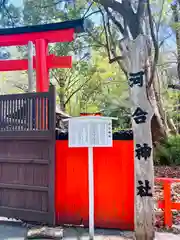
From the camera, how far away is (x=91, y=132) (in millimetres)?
3432

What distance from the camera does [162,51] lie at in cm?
1135

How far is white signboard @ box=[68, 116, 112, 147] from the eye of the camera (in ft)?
11.2

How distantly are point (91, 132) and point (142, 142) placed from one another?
28.0 inches

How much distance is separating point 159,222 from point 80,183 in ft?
4.37

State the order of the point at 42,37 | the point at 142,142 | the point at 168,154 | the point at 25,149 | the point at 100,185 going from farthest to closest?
the point at 168,154 → the point at 42,37 → the point at 25,149 → the point at 100,185 → the point at 142,142

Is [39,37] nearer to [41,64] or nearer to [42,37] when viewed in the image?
[42,37]

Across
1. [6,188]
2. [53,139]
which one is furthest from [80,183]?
[6,188]

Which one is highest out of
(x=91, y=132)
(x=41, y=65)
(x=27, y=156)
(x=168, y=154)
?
(x=41, y=65)

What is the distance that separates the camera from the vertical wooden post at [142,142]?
10.3 feet

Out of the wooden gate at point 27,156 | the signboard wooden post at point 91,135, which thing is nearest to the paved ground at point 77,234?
the wooden gate at point 27,156

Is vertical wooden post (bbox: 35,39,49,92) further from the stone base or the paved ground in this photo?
the stone base

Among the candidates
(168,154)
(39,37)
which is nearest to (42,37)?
(39,37)

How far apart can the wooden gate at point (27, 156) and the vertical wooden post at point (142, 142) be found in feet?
4.14

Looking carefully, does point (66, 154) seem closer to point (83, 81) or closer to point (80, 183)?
point (80, 183)
